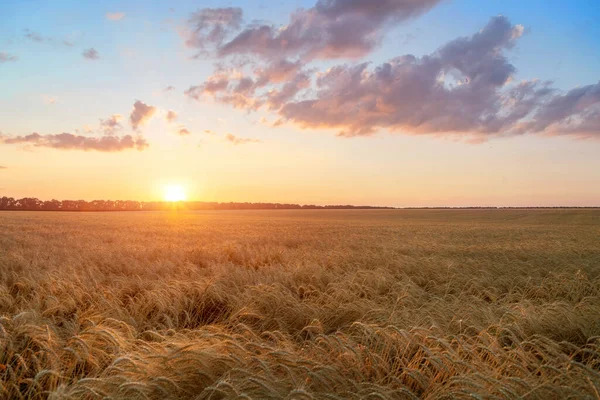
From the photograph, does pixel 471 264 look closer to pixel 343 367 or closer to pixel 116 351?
pixel 343 367

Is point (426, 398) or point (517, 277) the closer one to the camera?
point (426, 398)

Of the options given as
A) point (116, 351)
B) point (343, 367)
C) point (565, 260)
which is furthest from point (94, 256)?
point (565, 260)

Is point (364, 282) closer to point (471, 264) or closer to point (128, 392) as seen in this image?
point (471, 264)

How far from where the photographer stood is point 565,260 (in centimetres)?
1171

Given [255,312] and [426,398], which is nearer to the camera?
[426,398]

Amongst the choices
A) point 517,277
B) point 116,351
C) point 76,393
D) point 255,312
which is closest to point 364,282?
point 255,312

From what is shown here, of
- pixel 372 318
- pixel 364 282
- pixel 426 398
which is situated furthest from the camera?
pixel 364 282

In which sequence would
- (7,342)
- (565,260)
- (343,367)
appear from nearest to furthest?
(343,367)
(7,342)
(565,260)

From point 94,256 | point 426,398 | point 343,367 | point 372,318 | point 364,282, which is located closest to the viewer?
point 426,398

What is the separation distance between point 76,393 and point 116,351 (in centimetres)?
92

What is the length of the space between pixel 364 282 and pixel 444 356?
4507mm

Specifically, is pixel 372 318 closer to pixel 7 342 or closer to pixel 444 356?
pixel 444 356

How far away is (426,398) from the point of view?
2756 mm

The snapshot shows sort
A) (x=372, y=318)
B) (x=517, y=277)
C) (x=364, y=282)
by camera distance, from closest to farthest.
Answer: (x=372, y=318), (x=364, y=282), (x=517, y=277)
